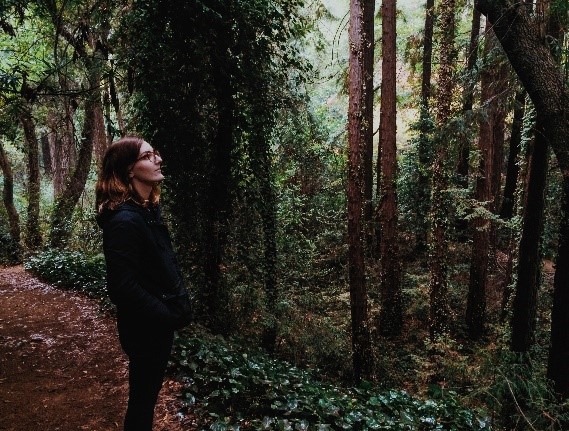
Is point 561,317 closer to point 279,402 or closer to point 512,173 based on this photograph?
point 279,402

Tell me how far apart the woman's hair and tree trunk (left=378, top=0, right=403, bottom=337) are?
9090mm

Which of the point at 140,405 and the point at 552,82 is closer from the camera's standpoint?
the point at 140,405

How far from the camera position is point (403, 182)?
664 inches

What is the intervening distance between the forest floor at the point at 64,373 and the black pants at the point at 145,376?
1586mm

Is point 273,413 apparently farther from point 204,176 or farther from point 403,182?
point 403,182

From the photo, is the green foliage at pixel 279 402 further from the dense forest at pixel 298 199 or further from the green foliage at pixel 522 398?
the green foliage at pixel 522 398

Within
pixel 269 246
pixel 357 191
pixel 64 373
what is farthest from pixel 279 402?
pixel 269 246

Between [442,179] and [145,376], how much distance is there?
765cm

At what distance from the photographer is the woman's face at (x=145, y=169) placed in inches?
111

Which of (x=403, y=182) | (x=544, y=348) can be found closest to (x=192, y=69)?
(x=544, y=348)

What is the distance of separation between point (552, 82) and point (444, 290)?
5.35 meters

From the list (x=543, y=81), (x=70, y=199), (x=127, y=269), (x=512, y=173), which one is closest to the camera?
(x=127, y=269)

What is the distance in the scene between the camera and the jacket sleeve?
254 cm

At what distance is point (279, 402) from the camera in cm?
443
